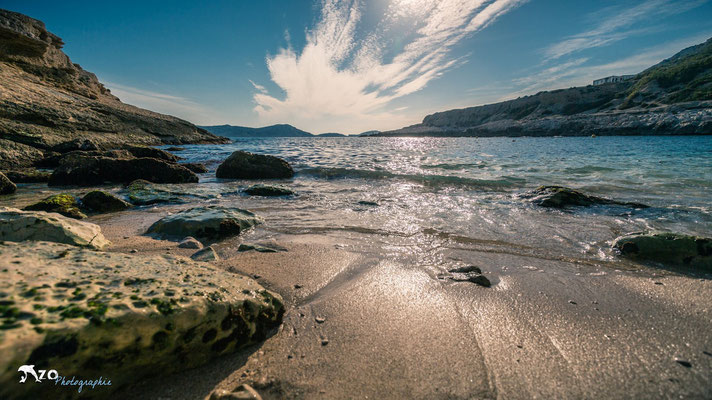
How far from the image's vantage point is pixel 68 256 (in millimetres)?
1761

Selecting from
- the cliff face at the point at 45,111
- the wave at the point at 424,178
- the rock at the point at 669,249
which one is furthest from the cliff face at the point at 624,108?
the cliff face at the point at 45,111

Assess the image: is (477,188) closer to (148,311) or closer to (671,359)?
(671,359)

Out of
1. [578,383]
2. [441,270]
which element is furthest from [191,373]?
[441,270]

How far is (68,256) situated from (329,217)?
11.1 ft

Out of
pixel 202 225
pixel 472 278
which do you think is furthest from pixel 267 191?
pixel 472 278

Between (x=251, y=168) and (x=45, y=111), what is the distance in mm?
13515

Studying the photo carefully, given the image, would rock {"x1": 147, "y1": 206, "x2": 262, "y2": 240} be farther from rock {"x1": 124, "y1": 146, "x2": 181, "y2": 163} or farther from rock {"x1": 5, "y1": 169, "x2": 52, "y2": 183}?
rock {"x1": 124, "y1": 146, "x2": 181, "y2": 163}

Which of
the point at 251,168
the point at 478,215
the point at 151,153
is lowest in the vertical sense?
the point at 478,215

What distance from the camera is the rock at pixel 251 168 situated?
998 centimetres

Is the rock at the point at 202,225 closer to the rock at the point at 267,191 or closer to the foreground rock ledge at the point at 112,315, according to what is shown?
the foreground rock ledge at the point at 112,315

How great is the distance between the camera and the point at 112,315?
118 cm

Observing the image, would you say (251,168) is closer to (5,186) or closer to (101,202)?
(101,202)

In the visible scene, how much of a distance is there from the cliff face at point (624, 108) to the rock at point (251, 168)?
190 ft

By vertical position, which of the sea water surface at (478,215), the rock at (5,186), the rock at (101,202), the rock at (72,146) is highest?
the rock at (72,146)
